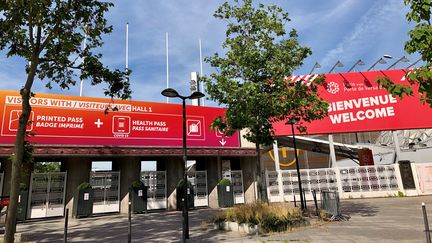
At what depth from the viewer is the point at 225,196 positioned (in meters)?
19.6

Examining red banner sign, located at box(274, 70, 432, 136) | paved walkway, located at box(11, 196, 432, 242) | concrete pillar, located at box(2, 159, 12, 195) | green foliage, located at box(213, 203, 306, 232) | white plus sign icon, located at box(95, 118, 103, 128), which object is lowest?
paved walkway, located at box(11, 196, 432, 242)

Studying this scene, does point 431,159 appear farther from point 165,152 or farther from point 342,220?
point 165,152

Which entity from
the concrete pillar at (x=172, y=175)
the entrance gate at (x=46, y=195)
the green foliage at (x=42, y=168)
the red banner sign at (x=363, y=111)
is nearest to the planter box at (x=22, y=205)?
the entrance gate at (x=46, y=195)

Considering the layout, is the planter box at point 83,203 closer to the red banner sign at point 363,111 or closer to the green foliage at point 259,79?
the green foliage at point 259,79

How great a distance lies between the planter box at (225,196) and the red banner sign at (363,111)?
5960mm

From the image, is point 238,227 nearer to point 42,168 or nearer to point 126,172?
point 126,172

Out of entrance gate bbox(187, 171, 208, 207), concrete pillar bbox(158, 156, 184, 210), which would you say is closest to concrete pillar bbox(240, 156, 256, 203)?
entrance gate bbox(187, 171, 208, 207)

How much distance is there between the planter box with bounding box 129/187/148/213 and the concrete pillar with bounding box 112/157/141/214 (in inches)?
39.9

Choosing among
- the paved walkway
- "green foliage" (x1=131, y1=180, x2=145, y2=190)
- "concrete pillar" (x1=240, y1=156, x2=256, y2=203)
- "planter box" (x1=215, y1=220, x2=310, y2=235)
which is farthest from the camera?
"concrete pillar" (x1=240, y1=156, x2=256, y2=203)

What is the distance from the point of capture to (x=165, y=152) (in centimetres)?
1797

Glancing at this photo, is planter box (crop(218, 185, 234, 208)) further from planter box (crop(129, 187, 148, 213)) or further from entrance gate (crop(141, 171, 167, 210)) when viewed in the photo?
planter box (crop(129, 187, 148, 213))

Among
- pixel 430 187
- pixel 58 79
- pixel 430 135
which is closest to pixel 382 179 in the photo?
pixel 430 187

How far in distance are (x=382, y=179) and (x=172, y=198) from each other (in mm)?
14651

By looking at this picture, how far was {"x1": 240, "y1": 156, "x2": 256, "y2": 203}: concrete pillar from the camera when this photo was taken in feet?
70.4
